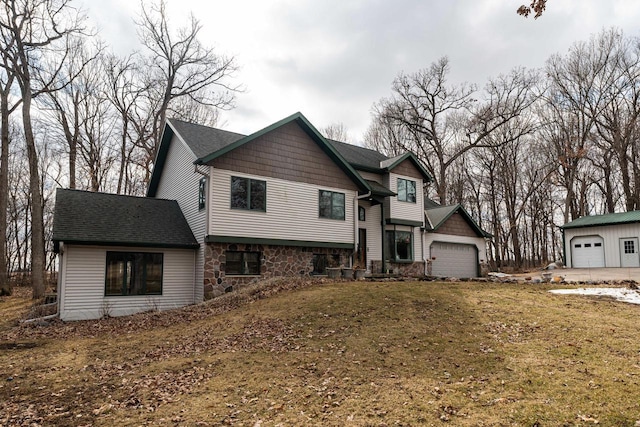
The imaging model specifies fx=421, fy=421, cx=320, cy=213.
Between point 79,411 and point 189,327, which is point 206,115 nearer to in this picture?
point 189,327

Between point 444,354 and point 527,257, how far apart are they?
44230mm

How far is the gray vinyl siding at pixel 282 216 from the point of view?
14797 mm

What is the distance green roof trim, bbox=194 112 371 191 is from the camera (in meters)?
14.5

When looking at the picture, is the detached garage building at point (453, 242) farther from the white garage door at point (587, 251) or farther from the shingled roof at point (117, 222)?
the shingled roof at point (117, 222)

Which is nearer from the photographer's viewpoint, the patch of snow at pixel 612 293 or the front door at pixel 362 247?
the patch of snow at pixel 612 293

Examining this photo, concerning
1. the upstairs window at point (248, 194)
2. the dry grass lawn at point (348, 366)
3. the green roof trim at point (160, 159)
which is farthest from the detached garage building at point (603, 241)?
the green roof trim at point (160, 159)

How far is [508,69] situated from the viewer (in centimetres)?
3241

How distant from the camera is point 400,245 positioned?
21359 mm

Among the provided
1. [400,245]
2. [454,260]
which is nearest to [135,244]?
[400,245]

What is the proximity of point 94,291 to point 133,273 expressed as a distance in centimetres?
129

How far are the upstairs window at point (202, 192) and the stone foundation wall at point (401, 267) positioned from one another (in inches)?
351

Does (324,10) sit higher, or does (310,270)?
(324,10)

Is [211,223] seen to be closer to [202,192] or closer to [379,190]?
[202,192]

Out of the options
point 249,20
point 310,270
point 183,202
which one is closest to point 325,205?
point 310,270
